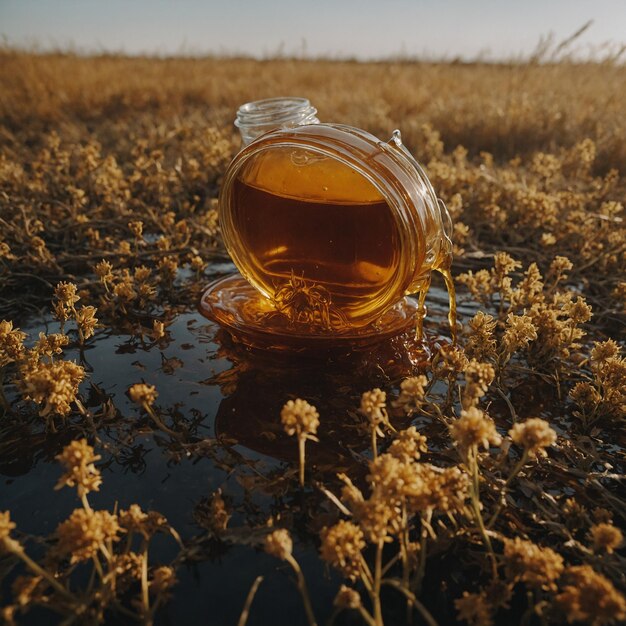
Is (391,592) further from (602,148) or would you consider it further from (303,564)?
(602,148)

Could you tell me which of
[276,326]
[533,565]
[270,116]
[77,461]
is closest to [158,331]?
[276,326]

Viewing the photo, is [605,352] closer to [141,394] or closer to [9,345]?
[141,394]

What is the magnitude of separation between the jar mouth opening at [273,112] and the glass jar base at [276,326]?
725 millimetres

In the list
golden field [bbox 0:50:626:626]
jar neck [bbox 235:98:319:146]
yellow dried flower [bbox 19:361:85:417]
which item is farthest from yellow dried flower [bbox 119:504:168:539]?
jar neck [bbox 235:98:319:146]

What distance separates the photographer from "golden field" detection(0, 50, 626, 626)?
1.14 m

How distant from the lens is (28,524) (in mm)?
1387

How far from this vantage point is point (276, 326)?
217cm

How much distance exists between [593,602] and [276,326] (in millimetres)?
1441

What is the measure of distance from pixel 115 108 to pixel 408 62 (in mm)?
12976

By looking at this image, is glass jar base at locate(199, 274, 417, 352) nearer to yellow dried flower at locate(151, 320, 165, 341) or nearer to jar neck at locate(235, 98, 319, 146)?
yellow dried flower at locate(151, 320, 165, 341)

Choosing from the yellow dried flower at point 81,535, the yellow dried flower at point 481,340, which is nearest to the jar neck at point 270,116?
the yellow dried flower at point 481,340

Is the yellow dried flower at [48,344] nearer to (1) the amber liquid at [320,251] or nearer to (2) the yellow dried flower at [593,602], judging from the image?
(1) the amber liquid at [320,251]

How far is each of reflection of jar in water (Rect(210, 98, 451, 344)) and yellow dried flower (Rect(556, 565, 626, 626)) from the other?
46.9 inches

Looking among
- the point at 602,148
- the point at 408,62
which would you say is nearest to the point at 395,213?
the point at 602,148
